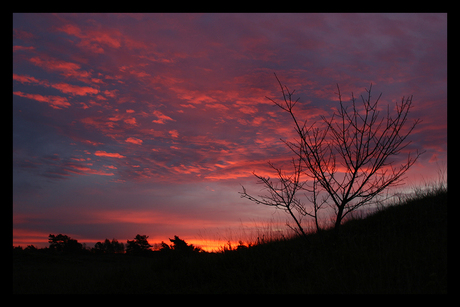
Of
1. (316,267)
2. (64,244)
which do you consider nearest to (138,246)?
(64,244)

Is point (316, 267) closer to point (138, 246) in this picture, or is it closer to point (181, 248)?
point (181, 248)

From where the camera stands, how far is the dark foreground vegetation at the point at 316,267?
482 centimetres

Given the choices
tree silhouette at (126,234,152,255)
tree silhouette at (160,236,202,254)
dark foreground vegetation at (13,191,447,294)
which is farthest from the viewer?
tree silhouette at (126,234,152,255)

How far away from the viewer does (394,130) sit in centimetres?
661

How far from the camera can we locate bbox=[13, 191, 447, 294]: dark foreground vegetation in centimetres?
482

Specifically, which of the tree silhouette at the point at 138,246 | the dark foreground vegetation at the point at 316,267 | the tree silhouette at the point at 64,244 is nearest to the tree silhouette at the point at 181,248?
the dark foreground vegetation at the point at 316,267

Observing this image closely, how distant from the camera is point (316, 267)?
18.7ft

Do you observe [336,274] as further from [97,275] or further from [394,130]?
[97,275]

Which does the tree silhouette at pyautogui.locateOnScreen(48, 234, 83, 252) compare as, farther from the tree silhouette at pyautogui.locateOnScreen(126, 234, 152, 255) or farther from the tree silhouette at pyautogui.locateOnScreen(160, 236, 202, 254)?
the tree silhouette at pyautogui.locateOnScreen(160, 236, 202, 254)

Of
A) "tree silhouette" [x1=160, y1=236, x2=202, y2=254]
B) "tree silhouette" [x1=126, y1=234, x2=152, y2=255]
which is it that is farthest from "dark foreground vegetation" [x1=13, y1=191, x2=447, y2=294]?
Result: "tree silhouette" [x1=126, y1=234, x2=152, y2=255]

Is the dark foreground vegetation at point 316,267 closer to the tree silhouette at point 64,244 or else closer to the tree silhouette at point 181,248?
the tree silhouette at point 181,248

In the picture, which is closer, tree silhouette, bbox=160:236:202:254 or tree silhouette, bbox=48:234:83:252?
tree silhouette, bbox=160:236:202:254
